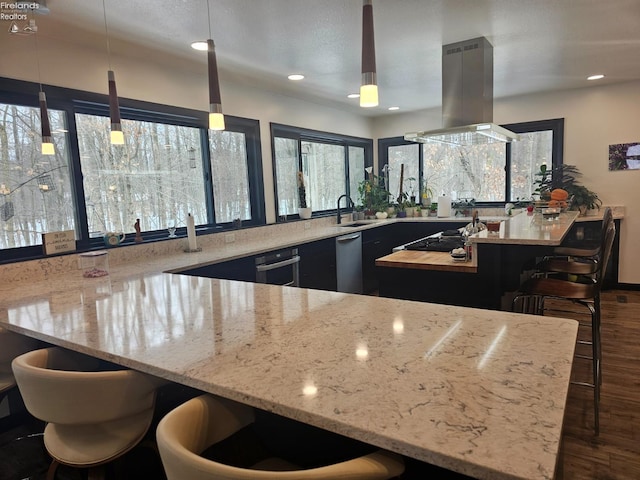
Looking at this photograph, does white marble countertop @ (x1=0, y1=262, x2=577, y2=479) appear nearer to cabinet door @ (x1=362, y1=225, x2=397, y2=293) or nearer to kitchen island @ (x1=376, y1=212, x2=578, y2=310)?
kitchen island @ (x1=376, y1=212, x2=578, y2=310)

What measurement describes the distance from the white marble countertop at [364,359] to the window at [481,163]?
4695 millimetres

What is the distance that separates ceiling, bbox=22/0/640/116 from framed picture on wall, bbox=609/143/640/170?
107 cm

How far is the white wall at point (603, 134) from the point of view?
4.89 metres

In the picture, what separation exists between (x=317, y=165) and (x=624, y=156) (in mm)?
3670

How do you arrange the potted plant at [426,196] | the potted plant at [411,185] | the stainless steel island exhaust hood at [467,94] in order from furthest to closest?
the potted plant at [411,185] < the potted plant at [426,196] < the stainless steel island exhaust hood at [467,94]

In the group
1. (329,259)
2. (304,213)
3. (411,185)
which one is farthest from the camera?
(411,185)

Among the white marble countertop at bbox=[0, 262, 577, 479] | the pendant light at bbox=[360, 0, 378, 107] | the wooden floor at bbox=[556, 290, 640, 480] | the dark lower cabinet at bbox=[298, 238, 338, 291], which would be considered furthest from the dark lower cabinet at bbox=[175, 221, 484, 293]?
the wooden floor at bbox=[556, 290, 640, 480]

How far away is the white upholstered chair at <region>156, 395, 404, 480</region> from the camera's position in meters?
0.73

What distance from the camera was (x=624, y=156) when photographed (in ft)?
16.2

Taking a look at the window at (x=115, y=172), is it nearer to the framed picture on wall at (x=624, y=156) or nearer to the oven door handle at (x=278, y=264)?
the oven door handle at (x=278, y=264)

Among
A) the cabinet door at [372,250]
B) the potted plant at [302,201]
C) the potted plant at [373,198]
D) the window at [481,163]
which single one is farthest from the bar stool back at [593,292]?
the potted plant at [373,198]

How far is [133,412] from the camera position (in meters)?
1.26

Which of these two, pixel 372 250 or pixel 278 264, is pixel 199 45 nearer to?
pixel 278 264

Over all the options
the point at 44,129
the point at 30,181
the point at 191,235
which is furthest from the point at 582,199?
the point at 30,181
